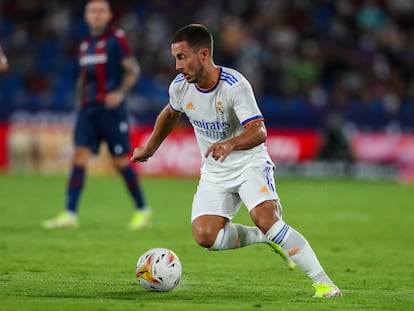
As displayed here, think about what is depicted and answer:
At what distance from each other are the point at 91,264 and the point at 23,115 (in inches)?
506

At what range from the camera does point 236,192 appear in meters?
7.48

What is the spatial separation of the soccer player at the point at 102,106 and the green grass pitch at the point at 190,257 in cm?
55

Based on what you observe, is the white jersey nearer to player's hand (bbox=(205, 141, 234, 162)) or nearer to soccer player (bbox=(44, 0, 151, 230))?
player's hand (bbox=(205, 141, 234, 162))

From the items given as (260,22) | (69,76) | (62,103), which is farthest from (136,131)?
(260,22)

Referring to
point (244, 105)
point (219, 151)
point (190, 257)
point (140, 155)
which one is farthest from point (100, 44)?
point (219, 151)

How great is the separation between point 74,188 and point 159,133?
4.39 metres

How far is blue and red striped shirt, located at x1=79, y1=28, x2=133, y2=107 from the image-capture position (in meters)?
11.9

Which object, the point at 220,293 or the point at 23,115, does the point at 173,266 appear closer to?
the point at 220,293

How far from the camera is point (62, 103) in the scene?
21.1 metres

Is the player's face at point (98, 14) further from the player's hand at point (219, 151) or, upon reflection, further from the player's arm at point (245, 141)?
the player's hand at point (219, 151)

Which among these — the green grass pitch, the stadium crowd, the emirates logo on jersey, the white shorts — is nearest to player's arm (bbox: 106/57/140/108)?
the emirates logo on jersey

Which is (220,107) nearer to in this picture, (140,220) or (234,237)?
(234,237)

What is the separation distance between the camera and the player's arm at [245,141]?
6.48 meters

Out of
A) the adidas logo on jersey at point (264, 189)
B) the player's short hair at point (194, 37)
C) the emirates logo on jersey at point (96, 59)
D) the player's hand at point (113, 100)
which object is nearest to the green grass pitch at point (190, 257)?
the adidas logo on jersey at point (264, 189)
